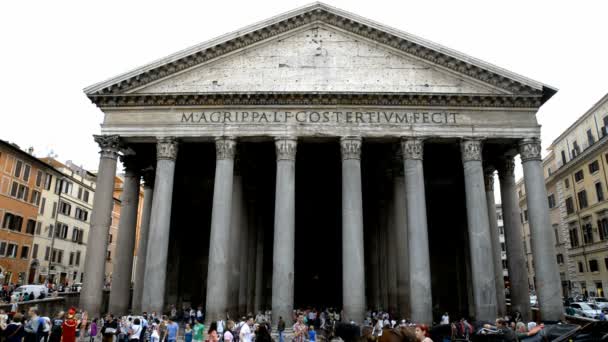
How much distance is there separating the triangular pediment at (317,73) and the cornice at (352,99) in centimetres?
35

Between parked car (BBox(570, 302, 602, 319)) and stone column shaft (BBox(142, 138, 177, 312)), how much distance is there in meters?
19.6

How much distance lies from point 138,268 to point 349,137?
38.2ft

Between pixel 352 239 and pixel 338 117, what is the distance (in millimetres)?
5173

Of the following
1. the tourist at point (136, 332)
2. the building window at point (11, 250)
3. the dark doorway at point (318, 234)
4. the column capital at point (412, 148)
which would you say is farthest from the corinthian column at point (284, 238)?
the building window at point (11, 250)

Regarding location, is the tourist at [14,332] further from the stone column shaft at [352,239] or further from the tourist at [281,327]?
the stone column shaft at [352,239]

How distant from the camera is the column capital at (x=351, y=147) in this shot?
18516 mm

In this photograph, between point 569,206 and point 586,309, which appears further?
point 569,206

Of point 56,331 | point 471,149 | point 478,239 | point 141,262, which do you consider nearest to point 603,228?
point 471,149

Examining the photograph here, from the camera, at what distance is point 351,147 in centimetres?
1861

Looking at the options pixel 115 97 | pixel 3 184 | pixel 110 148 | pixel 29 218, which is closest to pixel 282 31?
pixel 115 97

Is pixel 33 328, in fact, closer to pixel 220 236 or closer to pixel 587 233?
pixel 220 236

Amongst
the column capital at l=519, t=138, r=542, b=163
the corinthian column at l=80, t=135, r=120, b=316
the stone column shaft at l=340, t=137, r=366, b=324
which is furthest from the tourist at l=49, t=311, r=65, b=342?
the column capital at l=519, t=138, r=542, b=163

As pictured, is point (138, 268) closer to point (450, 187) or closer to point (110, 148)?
point (110, 148)

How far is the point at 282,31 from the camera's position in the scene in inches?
797
